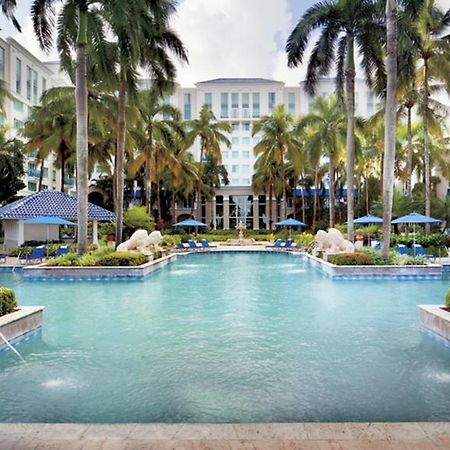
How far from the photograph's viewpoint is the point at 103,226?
37.1 meters

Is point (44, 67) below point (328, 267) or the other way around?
the other way around

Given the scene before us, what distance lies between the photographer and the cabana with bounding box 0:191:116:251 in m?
26.0

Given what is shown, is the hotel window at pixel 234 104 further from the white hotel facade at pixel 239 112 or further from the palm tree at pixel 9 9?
the palm tree at pixel 9 9

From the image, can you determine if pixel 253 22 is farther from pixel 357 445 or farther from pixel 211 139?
pixel 211 139

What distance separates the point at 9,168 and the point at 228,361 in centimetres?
3612

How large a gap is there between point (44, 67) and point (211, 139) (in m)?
28.2

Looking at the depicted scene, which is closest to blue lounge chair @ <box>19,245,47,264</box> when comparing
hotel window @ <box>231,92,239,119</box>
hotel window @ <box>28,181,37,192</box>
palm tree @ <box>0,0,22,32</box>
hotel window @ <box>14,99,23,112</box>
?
palm tree @ <box>0,0,22,32</box>

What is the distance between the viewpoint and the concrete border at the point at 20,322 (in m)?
7.36

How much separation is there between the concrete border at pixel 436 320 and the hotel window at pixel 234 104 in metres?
59.4

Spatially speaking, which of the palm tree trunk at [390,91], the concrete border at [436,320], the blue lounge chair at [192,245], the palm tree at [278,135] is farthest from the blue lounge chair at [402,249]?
the palm tree at [278,135]

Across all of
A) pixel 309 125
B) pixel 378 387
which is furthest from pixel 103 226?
pixel 378 387

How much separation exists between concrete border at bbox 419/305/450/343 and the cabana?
21.9m

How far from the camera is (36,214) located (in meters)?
26.2

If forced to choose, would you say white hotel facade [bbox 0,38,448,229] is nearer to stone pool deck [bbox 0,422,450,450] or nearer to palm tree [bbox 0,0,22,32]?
palm tree [bbox 0,0,22,32]
